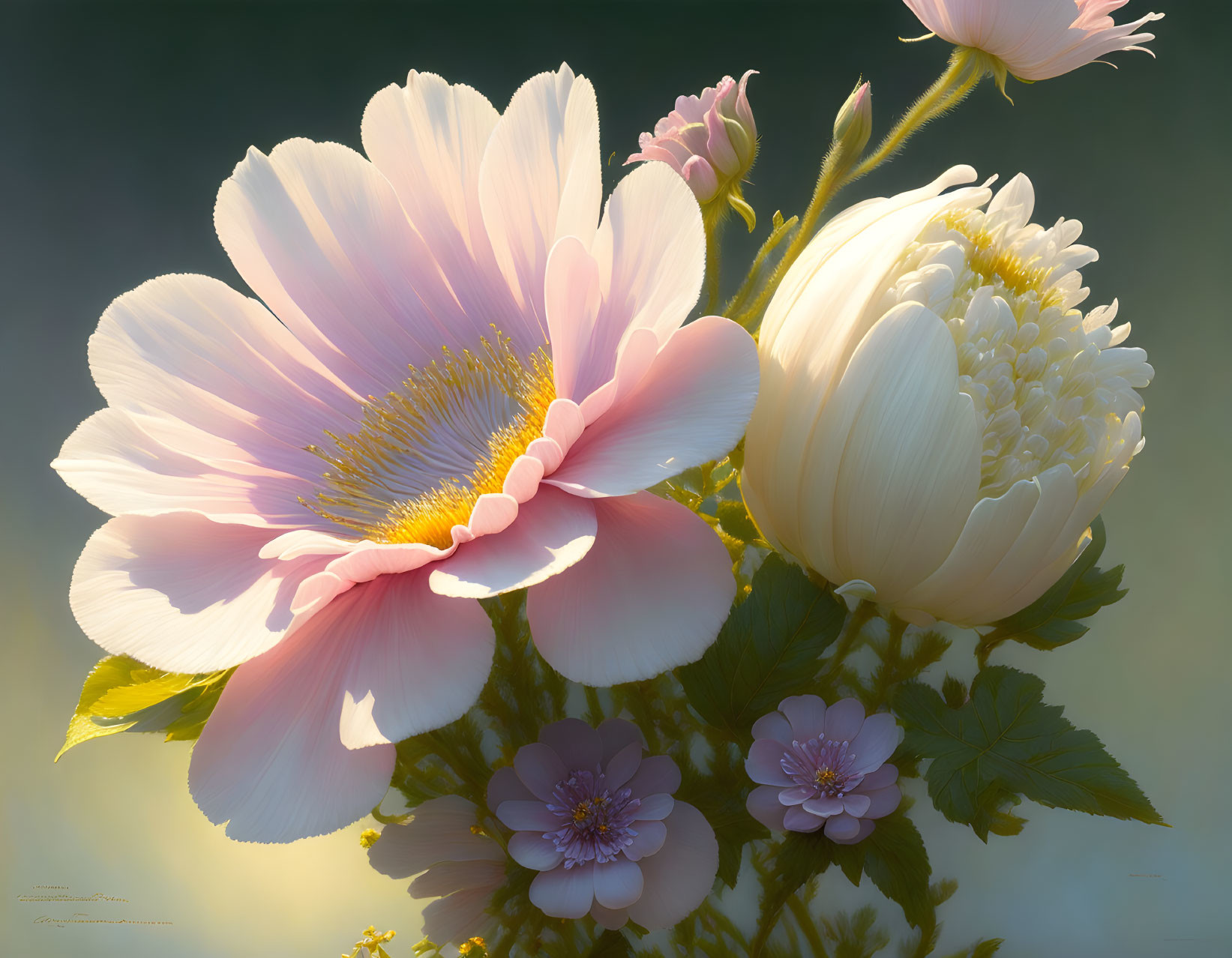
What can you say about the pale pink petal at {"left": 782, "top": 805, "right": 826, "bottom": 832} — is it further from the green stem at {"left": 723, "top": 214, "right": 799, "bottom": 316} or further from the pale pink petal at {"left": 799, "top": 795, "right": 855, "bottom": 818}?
the green stem at {"left": 723, "top": 214, "right": 799, "bottom": 316}

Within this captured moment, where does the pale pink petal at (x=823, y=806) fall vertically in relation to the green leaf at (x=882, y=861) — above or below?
above

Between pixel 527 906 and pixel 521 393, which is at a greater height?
pixel 521 393

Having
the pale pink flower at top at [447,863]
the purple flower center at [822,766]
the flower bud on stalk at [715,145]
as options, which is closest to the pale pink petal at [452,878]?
the pale pink flower at top at [447,863]

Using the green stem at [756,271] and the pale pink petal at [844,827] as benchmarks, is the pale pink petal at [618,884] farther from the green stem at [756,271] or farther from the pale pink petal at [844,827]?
the green stem at [756,271]

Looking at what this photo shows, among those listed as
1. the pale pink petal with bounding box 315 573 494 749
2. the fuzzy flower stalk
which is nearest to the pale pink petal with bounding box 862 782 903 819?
the pale pink petal with bounding box 315 573 494 749

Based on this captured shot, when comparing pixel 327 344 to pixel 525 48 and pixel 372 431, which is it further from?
pixel 525 48

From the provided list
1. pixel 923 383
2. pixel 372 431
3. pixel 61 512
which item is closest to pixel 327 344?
pixel 372 431
